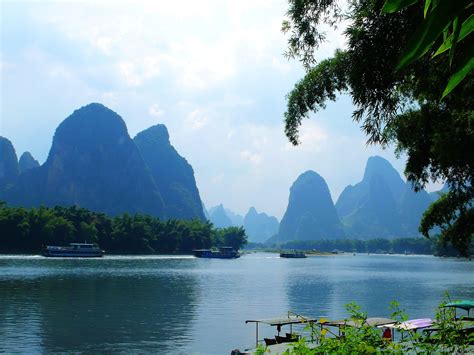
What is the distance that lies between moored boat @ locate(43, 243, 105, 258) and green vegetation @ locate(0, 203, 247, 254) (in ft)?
17.1

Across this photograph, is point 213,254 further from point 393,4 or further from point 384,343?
point 393,4

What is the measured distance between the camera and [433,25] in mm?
1575

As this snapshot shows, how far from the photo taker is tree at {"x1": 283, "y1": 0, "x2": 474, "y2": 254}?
12.7m

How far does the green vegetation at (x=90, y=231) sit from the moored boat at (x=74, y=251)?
5.23m

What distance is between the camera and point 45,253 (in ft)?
443

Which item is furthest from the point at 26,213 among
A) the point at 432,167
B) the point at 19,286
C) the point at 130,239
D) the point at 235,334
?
the point at 432,167

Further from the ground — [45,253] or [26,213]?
[26,213]

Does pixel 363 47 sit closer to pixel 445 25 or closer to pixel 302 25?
pixel 302 25

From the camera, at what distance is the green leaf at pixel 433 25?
1.56m

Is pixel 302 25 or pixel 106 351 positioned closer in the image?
pixel 302 25

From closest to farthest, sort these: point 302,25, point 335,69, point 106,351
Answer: point 302,25
point 335,69
point 106,351

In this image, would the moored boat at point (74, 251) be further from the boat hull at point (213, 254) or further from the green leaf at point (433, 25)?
the green leaf at point (433, 25)

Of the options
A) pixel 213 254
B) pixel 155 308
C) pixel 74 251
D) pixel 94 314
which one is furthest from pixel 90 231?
pixel 94 314

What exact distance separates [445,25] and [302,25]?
13772mm
